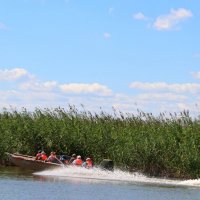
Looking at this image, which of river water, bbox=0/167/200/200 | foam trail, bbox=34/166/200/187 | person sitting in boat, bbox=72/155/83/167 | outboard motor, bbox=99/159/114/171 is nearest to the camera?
river water, bbox=0/167/200/200

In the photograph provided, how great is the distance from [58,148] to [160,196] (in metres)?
11.5

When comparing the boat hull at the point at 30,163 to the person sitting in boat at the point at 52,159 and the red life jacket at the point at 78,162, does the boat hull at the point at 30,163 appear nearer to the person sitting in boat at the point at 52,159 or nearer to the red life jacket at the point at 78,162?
the person sitting in boat at the point at 52,159

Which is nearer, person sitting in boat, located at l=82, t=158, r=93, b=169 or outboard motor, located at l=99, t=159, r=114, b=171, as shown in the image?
outboard motor, located at l=99, t=159, r=114, b=171

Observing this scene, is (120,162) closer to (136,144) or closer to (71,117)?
(136,144)

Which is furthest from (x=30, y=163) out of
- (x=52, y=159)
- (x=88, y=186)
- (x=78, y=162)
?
(x=88, y=186)

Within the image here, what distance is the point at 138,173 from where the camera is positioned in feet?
123

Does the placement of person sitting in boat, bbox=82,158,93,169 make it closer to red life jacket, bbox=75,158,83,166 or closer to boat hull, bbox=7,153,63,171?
red life jacket, bbox=75,158,83,166

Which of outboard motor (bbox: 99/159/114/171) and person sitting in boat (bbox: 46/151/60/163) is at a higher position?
person sitting in boat (bbox: 46/151/60/163)

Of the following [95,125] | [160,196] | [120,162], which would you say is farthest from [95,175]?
[160,196]

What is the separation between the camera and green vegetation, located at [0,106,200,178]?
3694 cm

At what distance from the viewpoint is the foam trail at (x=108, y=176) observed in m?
34.4

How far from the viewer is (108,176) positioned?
120 feet

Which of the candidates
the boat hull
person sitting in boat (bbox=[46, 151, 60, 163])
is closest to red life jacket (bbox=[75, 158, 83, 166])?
the boat hull

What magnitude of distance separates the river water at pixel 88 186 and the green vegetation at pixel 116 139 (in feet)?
4.22
